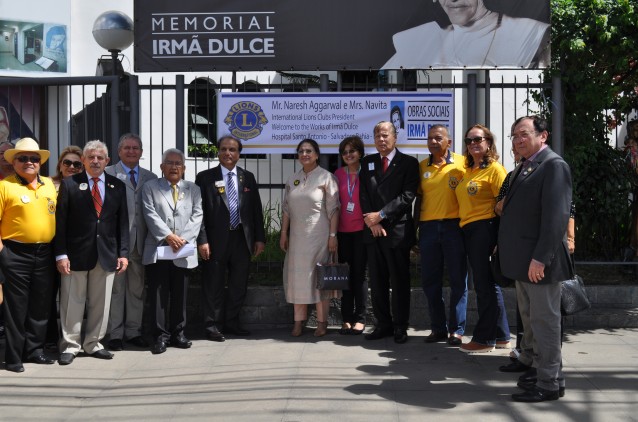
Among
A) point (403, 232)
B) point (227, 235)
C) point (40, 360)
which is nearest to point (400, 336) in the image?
point (403, 232)

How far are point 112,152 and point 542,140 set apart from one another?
4868 millimetres

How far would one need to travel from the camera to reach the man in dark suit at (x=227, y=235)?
314 inches

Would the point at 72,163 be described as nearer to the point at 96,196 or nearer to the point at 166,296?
the point at 96,196

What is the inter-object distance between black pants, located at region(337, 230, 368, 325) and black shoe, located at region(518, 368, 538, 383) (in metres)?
2.40

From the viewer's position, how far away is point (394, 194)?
7.69 metres

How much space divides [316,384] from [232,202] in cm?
251

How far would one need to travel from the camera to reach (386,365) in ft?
22.4

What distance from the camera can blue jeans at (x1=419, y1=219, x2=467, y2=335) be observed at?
7449 millimetres

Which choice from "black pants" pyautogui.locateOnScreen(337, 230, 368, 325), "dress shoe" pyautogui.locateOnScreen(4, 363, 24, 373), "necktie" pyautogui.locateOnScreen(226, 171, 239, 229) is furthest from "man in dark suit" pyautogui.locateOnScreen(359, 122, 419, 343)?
"dress shoe" pyautogui.locateOnScreen(4, 363, 24, 373)

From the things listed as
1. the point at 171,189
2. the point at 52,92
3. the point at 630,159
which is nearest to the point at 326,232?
the point at 171,189

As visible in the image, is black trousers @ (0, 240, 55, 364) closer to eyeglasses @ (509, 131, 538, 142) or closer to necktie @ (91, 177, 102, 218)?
necktie @ (91, 177, 102, 218)

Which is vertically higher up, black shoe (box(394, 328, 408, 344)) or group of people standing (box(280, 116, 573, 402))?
group of people standing (box(280, 116, 573, 402))

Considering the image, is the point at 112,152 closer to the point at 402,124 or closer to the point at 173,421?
the point at 402,124

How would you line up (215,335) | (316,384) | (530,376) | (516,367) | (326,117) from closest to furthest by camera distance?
(530,376), (316,384), (516,367), (215,335), (326,117)
